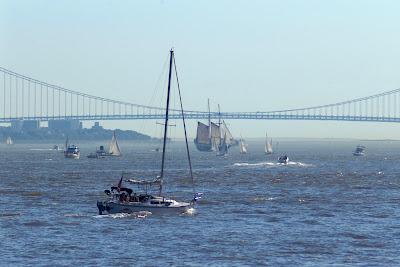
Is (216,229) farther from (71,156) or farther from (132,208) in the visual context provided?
(71,156)

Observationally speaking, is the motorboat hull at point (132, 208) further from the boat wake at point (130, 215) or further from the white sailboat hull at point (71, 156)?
the white sailboat hull at point (71, 156)

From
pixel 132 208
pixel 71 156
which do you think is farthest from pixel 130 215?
pixel 71 156

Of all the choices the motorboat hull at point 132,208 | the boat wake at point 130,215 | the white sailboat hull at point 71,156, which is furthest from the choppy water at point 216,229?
the white sailboat hull at point 71,156

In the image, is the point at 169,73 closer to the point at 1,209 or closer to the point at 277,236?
the point at 1,209

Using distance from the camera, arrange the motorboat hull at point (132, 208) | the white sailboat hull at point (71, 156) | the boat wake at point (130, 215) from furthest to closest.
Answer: the white sailboat hull at point (71, 156) → the motorboat hull at point (132, 208) → the boat wake at point (130, 215)

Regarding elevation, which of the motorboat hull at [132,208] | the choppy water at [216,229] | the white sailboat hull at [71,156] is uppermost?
the motorboat hull at [132,208]

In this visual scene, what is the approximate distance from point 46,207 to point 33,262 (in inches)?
948

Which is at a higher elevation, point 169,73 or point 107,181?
point 169,73

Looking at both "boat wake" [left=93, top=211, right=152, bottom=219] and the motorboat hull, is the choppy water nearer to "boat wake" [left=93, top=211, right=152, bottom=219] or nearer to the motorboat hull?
"boat wake" [left=93, top=211, right=152, bottom=219]

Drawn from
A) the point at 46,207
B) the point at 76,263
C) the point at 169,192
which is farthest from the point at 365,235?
the point at 169,192

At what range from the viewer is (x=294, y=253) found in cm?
4544

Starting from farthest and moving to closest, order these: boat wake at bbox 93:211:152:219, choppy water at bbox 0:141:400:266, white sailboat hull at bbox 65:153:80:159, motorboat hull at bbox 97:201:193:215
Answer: white sailboat hull at bbox 65:153:80:159 < motorboat hull at bbox 97:201:193:215 < boat wake at bbox 93:211:152:219 < choppy water at bbox 0:141:400:266

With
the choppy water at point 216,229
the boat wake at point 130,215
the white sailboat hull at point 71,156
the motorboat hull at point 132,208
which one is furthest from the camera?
the white sailboat hull at point 71,156

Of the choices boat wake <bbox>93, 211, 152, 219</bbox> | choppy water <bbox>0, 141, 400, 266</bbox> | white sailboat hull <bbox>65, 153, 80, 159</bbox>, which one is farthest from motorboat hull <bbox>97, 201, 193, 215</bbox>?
white sailboat hull <bbox>65, 153, 80, 159</bbox>
